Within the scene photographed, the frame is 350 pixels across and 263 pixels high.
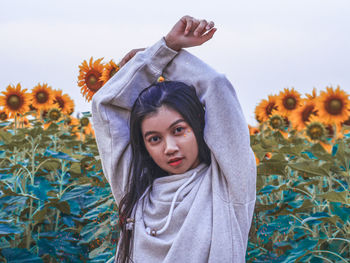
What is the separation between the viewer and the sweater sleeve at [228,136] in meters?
1.48

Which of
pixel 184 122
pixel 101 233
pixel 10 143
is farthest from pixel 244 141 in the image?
pixel 10 143

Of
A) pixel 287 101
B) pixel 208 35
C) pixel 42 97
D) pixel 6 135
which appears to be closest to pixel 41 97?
pixel 42 97

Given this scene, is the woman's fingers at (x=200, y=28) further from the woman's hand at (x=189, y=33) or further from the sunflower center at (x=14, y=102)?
the sunflower center at (x=14, y=102)

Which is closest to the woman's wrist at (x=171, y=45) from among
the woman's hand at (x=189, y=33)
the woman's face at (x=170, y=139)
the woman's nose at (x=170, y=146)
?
the woman's hand at (x=189, y=33)

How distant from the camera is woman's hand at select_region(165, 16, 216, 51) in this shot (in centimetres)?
156

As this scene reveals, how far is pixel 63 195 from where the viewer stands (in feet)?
7.79

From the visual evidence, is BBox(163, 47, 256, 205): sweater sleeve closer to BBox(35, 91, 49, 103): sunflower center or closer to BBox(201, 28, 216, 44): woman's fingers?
BBox(201, 28, 216, 44): woman's fingers

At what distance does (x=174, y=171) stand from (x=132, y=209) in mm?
209

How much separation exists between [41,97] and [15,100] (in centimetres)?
25

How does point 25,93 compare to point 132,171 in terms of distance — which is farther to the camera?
point 25,93

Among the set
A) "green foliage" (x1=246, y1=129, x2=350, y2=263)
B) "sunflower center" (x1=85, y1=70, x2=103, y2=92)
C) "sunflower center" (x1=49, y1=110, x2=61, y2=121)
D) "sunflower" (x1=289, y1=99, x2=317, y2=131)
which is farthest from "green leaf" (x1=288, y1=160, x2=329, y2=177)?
"sunflower center" (x1=49, y1=110, x2=61, y2=121)

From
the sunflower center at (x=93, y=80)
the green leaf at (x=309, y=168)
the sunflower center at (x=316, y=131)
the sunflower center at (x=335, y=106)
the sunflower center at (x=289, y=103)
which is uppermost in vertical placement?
the sunflower center at (x=93, y=80)

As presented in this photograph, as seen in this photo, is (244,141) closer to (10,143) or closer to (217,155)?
(217,155)

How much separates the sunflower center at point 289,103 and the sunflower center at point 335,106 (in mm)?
696
